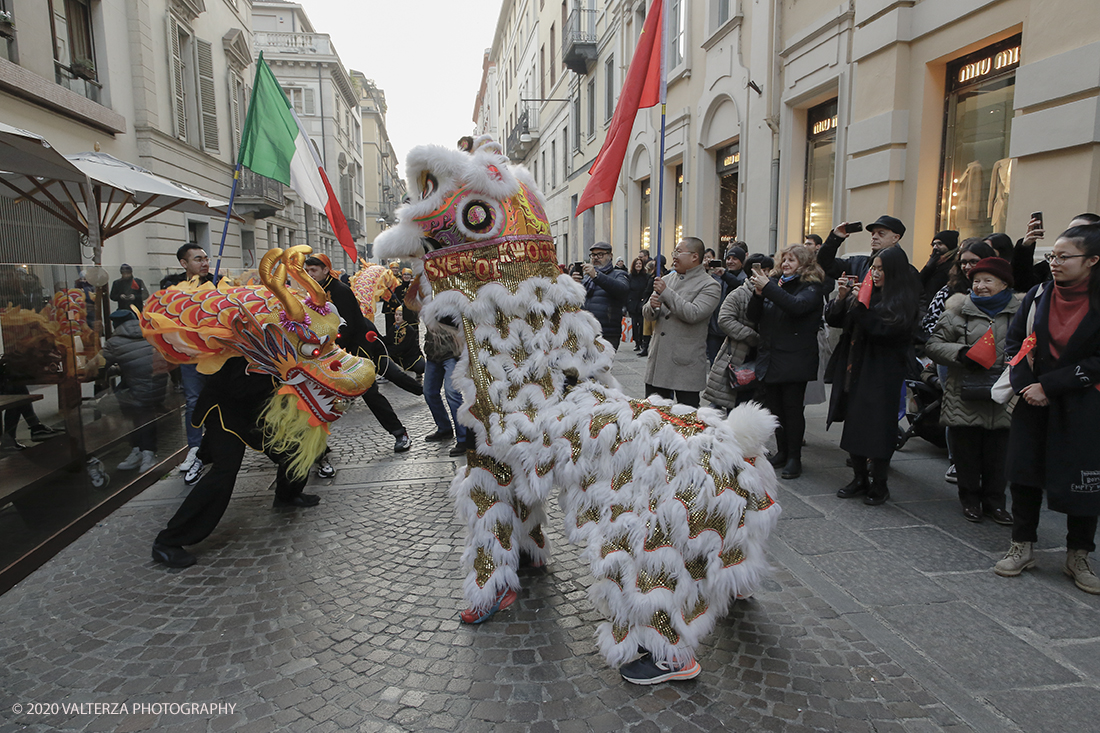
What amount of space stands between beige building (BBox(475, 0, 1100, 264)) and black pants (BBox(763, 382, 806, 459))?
3.03 m

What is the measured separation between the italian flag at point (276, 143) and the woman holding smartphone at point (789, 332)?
15.4ft

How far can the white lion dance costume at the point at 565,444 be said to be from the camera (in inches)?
86.9

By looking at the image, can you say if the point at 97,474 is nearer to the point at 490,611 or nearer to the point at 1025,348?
the point at 490,611

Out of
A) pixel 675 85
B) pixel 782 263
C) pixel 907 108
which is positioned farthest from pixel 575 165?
pixel 782 263

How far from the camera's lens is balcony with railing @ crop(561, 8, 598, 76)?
20.5 m

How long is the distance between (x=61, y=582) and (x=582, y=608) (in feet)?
9.81

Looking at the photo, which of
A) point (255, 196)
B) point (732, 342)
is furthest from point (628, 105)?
→ point (255, 196)

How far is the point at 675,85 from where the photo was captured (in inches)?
557

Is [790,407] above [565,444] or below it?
below

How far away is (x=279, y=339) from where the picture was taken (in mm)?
3693

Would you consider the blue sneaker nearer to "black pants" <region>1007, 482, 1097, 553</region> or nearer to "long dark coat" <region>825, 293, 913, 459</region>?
"black pants" <region>1007, 482, 1097, 553</region>

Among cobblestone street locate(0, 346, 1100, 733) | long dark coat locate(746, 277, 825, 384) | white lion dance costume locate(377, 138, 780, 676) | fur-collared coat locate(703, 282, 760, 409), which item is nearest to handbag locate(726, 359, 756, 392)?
fur-collared coat locate(703, 282, 760, 409)

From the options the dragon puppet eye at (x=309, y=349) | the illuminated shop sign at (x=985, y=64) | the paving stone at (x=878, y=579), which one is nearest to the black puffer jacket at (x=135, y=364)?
the dragon puppet eye at (x=309, y=349)

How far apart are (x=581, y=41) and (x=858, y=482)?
20022 mm
